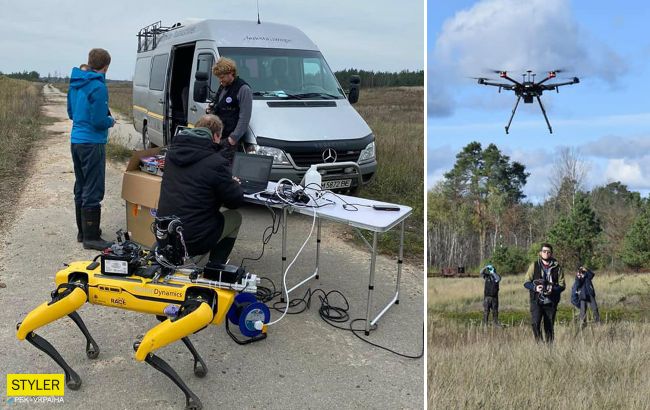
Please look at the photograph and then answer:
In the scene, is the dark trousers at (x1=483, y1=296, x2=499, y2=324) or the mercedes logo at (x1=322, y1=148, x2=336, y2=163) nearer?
the dark trousers at (x1=483, y1=296, x2=499, y2=324)

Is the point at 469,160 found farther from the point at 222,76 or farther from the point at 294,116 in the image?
the point at 294,116

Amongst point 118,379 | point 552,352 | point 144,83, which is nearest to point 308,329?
point 118,379

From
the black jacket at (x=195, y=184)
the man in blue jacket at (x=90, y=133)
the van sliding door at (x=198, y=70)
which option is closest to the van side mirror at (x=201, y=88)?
the van sliding door at (x=198, y=70)

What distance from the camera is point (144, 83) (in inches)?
453

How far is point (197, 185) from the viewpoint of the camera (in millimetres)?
3678

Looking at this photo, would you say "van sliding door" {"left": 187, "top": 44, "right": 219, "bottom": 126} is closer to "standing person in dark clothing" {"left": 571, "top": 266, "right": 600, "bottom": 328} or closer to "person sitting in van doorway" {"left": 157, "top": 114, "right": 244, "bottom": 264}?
"person sitting in van doorway" {"left": 157, "top": 114, "right": 244, "bottom": 264}

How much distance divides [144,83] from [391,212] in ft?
28.4

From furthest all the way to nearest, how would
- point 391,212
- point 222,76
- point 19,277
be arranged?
point 222,76 → point 19,277 → point 391,212

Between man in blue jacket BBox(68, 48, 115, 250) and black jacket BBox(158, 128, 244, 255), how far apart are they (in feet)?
6.45

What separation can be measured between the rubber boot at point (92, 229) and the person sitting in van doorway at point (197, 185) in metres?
2.17

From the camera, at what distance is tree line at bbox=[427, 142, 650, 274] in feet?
13.5

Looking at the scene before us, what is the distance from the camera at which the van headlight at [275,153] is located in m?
6.65

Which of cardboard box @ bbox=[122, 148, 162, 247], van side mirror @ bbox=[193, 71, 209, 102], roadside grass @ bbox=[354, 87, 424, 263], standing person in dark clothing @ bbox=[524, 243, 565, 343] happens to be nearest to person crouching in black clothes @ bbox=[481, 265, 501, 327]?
standing person in dark clothing @ bbox=[524, 243, 565, 343]

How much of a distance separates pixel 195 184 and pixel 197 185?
1 cm
